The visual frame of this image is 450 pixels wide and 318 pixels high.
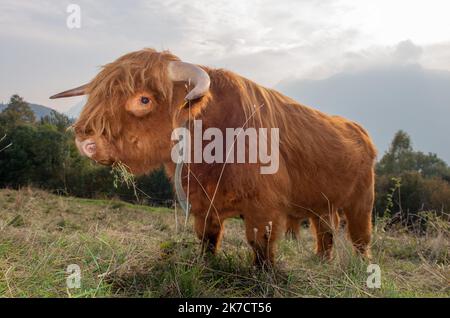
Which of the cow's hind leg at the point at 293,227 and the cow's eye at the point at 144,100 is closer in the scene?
the cow's eye at the point at 144,100

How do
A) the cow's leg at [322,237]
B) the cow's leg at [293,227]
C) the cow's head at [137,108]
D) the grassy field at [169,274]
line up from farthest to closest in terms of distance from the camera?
the cow's leg at [322,237] < the cow's leg at [293,227] < the cow's head at [137,108] < the grassy field at [169,274]

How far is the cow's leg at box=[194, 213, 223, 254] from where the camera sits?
3291 millimetres

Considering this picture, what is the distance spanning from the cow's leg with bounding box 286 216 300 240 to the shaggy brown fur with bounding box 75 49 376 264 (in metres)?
0.34

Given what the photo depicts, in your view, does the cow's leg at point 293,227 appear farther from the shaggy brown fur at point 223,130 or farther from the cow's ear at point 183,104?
the cow's ear at point 183,104

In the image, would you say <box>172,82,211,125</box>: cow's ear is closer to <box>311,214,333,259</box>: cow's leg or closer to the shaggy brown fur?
the shaggy brown fur

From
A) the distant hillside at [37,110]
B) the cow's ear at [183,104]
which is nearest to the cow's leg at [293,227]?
the cow's ear at [183,104]

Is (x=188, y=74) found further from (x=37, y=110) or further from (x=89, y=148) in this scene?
(x=37, y=110)

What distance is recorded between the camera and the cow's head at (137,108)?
278 cm

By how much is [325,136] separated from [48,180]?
23.3 metres

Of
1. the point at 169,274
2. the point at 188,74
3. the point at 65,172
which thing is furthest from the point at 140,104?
the point at 65,172

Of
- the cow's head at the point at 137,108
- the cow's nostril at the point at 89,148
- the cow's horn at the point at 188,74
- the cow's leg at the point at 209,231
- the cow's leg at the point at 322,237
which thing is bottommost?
the cow's leg at the point at 322,237

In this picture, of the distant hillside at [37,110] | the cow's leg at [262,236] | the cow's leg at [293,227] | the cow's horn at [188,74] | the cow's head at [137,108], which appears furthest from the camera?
the distant hillside at [37,110]

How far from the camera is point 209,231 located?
11.1 ft

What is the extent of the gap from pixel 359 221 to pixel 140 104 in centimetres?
279
